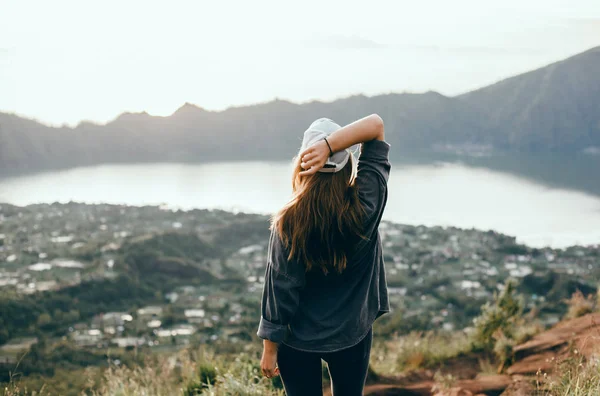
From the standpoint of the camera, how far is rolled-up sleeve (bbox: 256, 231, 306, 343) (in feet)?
3.71

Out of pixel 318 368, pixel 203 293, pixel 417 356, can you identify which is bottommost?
pixel 203 293

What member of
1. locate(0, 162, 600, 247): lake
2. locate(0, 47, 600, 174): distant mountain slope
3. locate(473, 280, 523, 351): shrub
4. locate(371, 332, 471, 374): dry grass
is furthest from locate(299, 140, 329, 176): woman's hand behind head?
locate(0, 47, 600, 174): distant mountain slope

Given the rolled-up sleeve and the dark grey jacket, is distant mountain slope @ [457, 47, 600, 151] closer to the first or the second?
the dark grey jacket

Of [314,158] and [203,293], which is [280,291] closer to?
[314,158]

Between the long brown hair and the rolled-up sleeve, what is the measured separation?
0.09ft

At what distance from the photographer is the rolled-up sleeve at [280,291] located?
113cm

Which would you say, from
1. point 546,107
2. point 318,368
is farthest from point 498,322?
point 546,107

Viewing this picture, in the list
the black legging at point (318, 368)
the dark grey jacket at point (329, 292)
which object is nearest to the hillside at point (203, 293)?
the black legging at point (318, 368)

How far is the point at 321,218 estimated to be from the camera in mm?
1095

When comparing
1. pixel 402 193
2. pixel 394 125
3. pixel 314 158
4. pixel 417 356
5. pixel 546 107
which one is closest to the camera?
pixel 314 158

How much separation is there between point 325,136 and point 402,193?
43432 mm

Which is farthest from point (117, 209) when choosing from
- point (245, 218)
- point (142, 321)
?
point (142, 321)

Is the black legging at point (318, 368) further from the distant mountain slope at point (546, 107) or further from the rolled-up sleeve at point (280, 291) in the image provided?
the distant mountain slope at point (546, 107)

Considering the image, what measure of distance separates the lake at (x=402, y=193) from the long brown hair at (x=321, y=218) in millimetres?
29336
